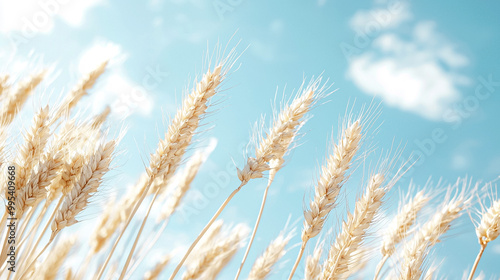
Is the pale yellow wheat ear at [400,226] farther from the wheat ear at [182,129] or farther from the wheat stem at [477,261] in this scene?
the wheat ear at [182,129]

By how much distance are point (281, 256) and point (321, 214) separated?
3.62ft


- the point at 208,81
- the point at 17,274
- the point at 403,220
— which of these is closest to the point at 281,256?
the point at 403,220

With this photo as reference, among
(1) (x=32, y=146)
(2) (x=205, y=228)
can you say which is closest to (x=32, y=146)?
(1) (x=32, y=146)

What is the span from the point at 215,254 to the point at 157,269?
55cm

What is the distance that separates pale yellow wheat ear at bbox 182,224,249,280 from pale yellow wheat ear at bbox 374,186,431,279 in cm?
111

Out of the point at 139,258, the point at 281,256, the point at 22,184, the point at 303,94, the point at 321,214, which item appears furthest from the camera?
the point at 281,256

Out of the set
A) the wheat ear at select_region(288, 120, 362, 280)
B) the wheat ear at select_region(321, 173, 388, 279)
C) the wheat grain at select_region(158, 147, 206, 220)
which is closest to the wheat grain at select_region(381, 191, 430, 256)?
the wheat ear at select_region(321, 173, 388, 279)

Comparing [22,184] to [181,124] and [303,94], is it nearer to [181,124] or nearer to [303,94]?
[181,124]

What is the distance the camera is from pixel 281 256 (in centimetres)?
309

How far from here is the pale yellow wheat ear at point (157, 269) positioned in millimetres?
3191

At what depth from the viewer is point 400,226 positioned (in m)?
2.94

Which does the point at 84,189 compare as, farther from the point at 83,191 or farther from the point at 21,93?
the point at 21,93

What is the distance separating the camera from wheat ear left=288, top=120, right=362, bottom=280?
2.11m

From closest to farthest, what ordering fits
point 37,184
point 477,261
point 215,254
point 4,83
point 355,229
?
point 37,184 → point 355,229 → point 477,261 → point 4,83 → point 215,254
